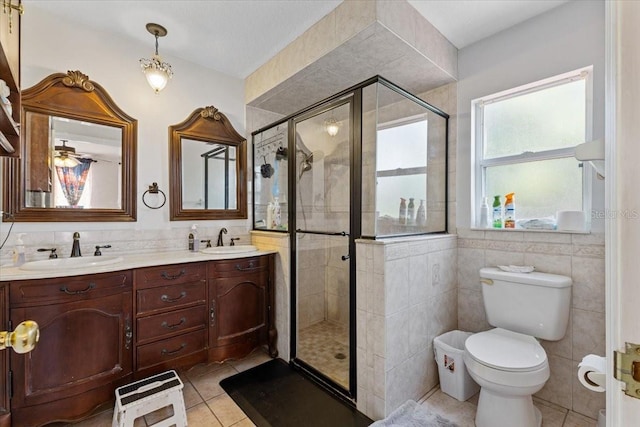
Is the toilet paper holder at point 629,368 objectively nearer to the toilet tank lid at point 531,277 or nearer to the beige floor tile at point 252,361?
the toilet tank lid at point 531,277

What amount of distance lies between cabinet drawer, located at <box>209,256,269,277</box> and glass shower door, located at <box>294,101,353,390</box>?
0.30m

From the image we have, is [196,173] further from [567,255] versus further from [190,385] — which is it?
[567,255]

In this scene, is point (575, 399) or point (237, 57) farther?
point (237, 57)

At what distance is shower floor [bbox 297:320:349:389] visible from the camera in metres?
2.04

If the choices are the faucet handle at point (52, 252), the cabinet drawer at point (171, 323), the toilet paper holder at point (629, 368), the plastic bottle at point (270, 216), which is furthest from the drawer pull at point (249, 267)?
the toilet paper holder at point (629, 368)

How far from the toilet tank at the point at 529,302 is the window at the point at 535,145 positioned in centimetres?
42

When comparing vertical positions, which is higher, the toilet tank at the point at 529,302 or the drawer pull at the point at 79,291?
the drawer pull at the point at 79,291

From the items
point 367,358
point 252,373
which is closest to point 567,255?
point 367,358

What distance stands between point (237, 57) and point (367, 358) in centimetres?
254

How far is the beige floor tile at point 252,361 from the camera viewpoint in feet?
7.65

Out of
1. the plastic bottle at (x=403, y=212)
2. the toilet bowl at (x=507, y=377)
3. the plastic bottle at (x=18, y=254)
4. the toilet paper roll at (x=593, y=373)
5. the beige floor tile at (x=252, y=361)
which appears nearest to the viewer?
the toilet paper roll at (x=593, y=373)

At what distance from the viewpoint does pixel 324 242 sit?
2305 millimetres

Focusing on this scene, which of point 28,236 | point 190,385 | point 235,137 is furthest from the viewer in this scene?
point 235,137

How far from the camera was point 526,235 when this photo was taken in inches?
77.3
